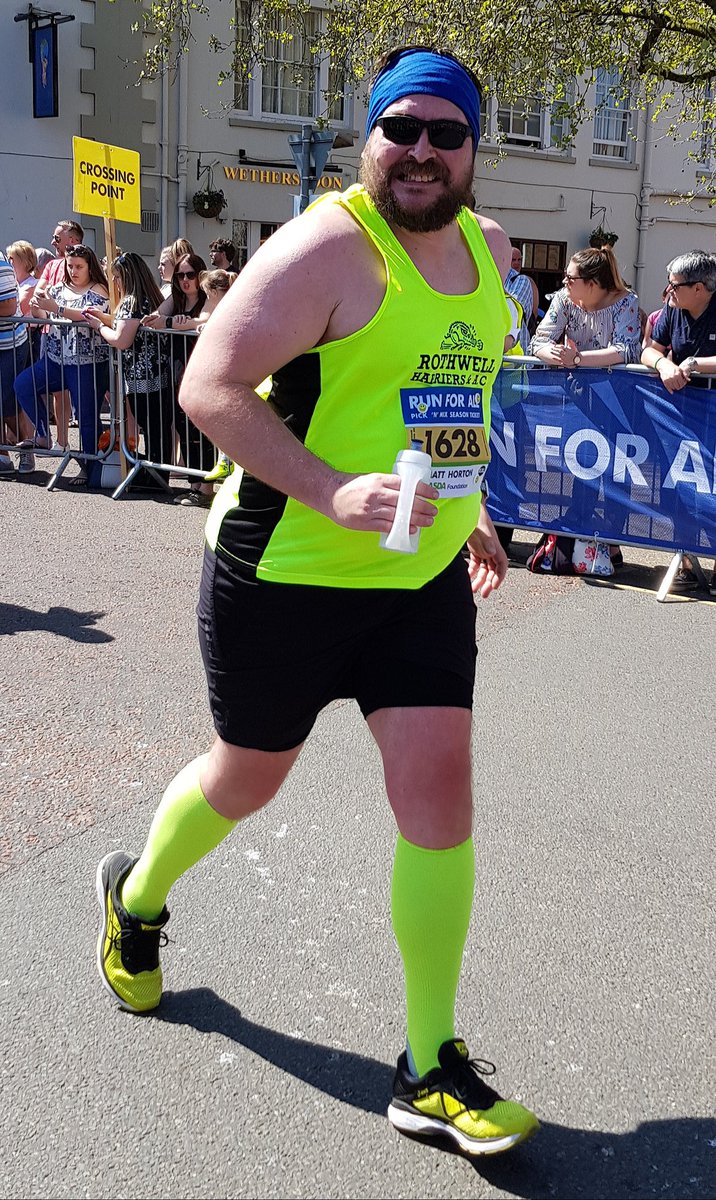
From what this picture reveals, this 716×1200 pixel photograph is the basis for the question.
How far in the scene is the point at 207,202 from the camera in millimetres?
22344

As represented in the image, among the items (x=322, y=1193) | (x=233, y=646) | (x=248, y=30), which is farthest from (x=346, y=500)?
(x=248, y=30)

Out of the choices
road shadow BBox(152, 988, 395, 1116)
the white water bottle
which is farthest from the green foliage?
the white water bottle

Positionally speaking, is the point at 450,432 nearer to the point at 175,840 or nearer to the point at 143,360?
the point at 175,840

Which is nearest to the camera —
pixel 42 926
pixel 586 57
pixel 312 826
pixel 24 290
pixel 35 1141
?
pixel 35 1141

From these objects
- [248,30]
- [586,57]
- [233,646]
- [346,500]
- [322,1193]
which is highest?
[248,30]

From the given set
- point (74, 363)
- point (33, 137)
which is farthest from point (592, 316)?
point (33, 137)

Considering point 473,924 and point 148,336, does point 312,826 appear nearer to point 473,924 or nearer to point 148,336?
point 473,924

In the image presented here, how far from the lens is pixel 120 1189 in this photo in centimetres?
235

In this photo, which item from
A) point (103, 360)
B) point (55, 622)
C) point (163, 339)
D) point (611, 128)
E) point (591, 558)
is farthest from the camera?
point (611, 128)

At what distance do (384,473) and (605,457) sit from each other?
576cm

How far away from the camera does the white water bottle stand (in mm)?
2109

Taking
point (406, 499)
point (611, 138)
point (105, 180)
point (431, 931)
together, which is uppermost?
point (611, 138)

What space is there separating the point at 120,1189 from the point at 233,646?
1042 mm

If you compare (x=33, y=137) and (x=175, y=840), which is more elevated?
(x=33, y=137)
